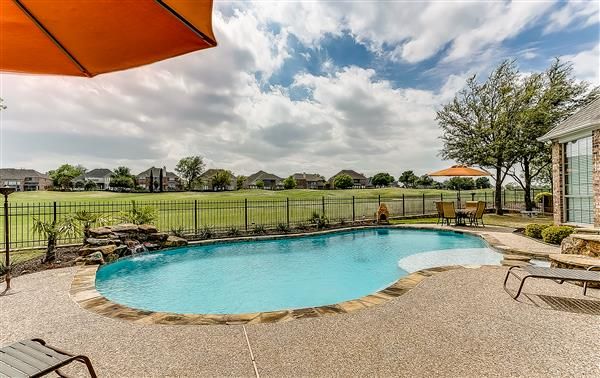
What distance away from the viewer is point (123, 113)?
12547 mm

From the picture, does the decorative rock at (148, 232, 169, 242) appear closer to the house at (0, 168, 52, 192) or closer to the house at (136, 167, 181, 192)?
the house at (136, 167, 181, 192)

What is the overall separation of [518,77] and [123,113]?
70.4ft

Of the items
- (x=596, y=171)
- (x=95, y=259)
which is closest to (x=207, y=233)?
(x=95, y=259)

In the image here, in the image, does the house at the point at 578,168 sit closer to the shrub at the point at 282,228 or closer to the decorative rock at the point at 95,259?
the shrub at the point at 282,228

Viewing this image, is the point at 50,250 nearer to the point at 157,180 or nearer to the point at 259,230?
the point at 259,230

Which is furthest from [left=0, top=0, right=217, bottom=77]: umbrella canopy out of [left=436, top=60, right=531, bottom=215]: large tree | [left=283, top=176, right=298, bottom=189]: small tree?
[left=283, top=176, right=298, bottom=189]: small tree

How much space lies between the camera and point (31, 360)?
6.56 feet

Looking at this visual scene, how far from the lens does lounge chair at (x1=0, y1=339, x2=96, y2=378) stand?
1864 mm

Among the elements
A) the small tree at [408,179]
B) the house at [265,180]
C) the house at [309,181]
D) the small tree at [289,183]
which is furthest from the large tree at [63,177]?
the small tree at [408,179]

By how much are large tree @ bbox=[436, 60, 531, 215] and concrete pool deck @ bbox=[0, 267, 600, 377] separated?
1507cm

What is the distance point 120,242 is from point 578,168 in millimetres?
13812

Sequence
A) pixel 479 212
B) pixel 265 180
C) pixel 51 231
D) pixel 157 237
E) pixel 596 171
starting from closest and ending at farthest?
1. pixel 51 231
2. pixel 596 171
3. pixel 157 237
4. pixel 479 212
5. pixel 265 180

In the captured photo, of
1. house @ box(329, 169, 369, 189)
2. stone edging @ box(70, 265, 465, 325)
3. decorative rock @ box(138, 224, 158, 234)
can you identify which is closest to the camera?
stone edging @ box(70, 265, 465, 325)

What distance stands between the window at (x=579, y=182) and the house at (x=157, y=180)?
223ft
